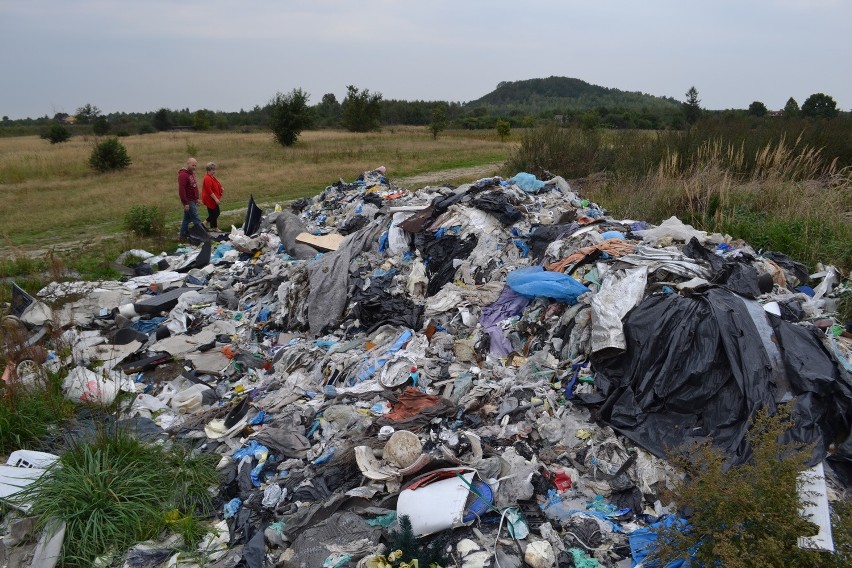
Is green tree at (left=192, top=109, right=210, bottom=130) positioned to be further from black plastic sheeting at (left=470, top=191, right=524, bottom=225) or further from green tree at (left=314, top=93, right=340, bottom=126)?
black plastic sheeting at (left=470, top=191, right=524, bottom=225)

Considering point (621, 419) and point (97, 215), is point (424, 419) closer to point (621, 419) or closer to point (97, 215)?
point (621, 419)

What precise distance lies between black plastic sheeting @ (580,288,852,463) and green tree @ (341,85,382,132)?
3544cm

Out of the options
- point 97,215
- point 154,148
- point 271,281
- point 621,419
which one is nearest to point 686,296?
point 621,419

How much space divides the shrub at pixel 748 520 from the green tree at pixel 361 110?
3700 centimetres

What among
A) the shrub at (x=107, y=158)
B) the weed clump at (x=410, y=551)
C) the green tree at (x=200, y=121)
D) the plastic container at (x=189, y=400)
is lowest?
the plastic container at (x=189, y=400)

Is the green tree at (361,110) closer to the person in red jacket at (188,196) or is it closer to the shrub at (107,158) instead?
the shrub at (107,158)

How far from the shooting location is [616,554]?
9.39ft

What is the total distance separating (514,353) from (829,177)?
7920 mm

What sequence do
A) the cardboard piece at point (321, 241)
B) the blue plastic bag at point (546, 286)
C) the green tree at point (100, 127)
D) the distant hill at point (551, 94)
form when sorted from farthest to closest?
1. the distant hill at point (551, 94)
2. the green tree at point (100, 127)
3. the cardboard piece at point (321, 241)
4. the blue plastic bag at point (546, 286)

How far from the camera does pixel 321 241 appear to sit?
8375 millimetres

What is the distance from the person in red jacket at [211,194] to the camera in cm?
1067

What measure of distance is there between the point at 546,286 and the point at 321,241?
4430 millimetres

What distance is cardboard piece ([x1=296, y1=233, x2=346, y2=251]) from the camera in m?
8.27

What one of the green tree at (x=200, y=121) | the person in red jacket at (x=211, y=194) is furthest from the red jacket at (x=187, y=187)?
the green tree at (x=200, y=121)
